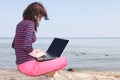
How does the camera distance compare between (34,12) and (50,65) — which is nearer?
(34,12)

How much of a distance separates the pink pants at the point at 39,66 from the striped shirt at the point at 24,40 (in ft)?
0.33

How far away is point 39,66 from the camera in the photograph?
8273 millimetres

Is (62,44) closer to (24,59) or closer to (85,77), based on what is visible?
(24,59)

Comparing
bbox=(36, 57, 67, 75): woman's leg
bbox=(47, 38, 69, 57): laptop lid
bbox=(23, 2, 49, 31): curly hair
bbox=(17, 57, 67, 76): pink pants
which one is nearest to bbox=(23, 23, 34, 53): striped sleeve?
bbox=(23, 2, 49, 31): curly hair

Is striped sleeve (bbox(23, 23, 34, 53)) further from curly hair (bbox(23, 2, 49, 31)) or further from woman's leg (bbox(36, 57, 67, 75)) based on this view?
woman's leg (bbox(36, 57, 67, 75))

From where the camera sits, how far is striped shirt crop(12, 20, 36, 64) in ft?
25.5

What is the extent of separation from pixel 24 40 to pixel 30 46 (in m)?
0.17

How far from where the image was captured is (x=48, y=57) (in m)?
8.46

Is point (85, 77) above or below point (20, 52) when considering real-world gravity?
below

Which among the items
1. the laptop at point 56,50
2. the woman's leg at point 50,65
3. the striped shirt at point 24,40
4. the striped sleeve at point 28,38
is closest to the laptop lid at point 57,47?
the laptop at point 56,50

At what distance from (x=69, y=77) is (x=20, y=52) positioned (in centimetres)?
732

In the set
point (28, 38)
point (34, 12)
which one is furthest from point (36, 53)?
point (34, 12)

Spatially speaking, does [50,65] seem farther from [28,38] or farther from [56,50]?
[28,38]

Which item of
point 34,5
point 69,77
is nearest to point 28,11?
point 34,5
